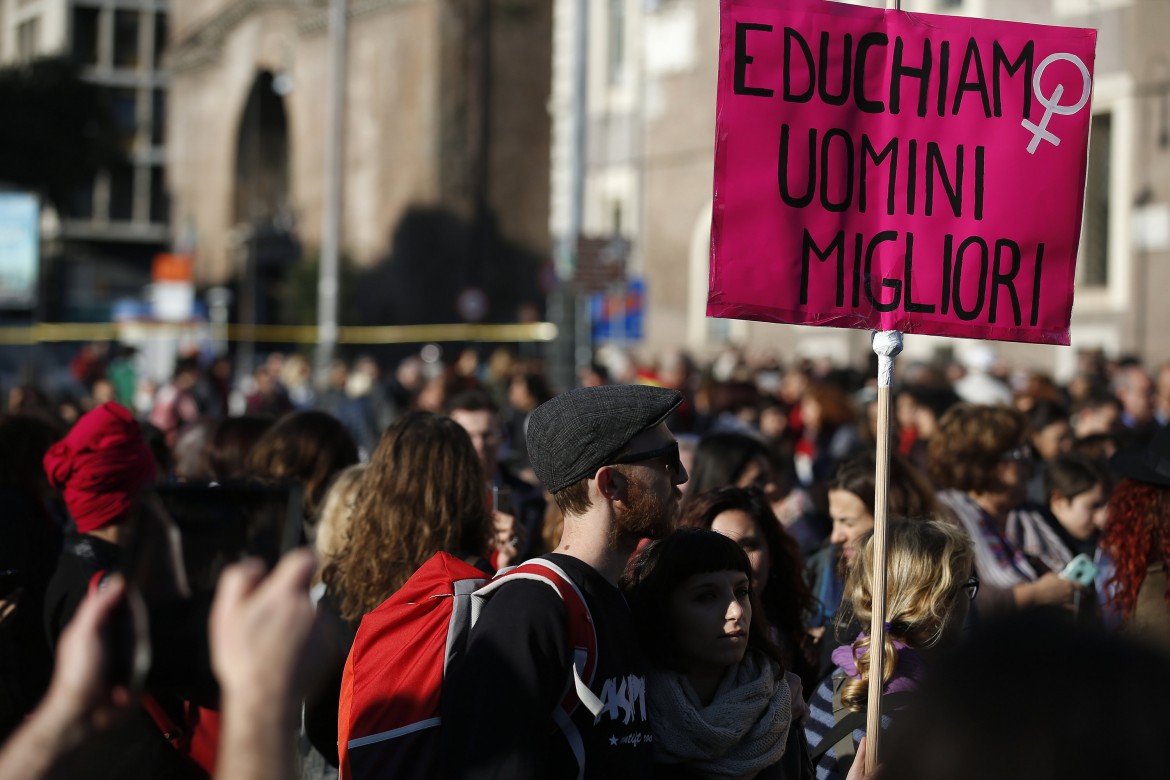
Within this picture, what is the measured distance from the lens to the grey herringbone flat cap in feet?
10.0

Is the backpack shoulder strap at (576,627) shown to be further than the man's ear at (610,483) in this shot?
No

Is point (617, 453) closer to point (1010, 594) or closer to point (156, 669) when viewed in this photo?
point (156, 669)

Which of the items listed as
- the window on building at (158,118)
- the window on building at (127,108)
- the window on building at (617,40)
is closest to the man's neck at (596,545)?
the window on building at (617,40)

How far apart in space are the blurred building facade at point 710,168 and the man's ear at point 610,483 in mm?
14205

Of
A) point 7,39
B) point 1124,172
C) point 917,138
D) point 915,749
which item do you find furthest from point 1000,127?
point 7,39

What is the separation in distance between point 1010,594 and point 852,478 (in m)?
0.73

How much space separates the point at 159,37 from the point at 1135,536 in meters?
71.8

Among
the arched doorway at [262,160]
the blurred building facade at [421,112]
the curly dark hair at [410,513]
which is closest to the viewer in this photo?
the curly dark hair at [410,513]

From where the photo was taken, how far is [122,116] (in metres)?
69.2

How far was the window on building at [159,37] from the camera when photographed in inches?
2753

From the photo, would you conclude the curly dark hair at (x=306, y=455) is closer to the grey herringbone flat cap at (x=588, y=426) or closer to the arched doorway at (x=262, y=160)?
the grey herringbone flat cap at (x=588, y=426)

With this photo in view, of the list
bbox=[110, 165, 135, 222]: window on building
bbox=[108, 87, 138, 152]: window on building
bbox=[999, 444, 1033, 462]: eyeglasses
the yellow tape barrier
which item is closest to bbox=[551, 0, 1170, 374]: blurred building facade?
the yellow tape barrier

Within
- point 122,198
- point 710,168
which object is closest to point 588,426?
point 710,168

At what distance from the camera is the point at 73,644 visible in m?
1.63
